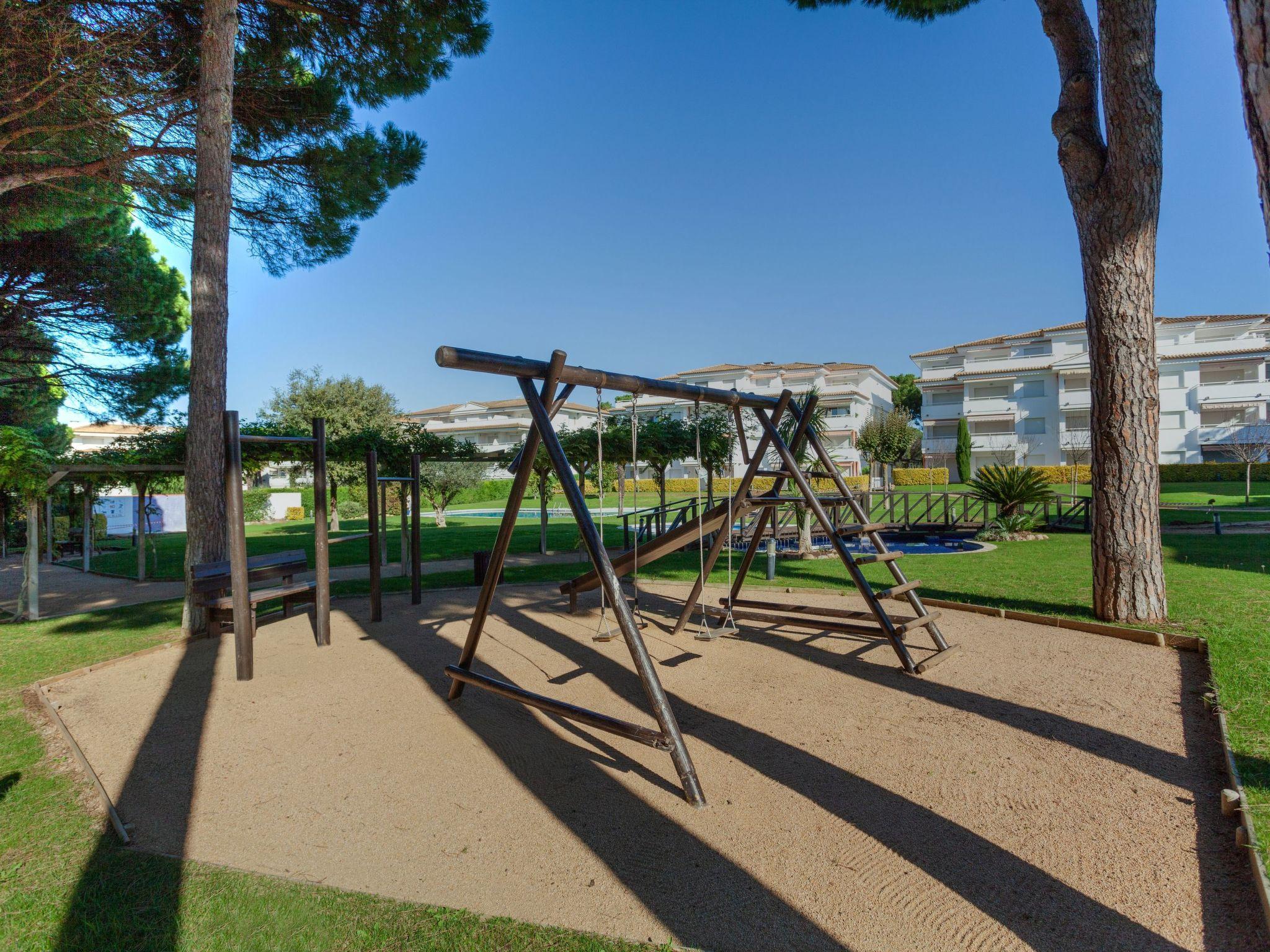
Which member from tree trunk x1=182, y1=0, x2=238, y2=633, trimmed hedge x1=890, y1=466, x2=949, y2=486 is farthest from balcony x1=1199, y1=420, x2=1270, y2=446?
tree trunk x1=182, y1=0, x2=238, y2=633

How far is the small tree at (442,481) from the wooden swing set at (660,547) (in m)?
20.6

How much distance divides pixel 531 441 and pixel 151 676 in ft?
12.9

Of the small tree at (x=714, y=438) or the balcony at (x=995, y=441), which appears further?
the balcony at (x=995, y=441)

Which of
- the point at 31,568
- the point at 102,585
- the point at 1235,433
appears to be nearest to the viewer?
the point at 31,568

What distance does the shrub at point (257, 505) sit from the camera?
30453mm

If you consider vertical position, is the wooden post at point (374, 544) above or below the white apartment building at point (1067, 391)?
below

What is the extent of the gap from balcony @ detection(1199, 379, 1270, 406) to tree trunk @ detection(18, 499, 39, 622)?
4872 cm

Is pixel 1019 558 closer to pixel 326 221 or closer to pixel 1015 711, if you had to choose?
pixel 1015 711

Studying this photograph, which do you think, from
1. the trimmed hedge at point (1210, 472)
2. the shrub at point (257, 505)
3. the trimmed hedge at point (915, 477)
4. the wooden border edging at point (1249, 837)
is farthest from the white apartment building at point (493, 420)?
the wooden border edging at point (1249, 837)

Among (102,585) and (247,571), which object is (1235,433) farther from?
(102,585)

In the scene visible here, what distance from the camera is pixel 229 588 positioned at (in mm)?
6328

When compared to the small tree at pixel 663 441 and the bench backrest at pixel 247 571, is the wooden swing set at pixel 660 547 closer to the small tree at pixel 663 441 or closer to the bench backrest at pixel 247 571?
the bench backrest at pixel 247 571

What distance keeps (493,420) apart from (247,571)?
52.8 meters

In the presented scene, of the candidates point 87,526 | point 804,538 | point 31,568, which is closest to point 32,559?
point 31,568
